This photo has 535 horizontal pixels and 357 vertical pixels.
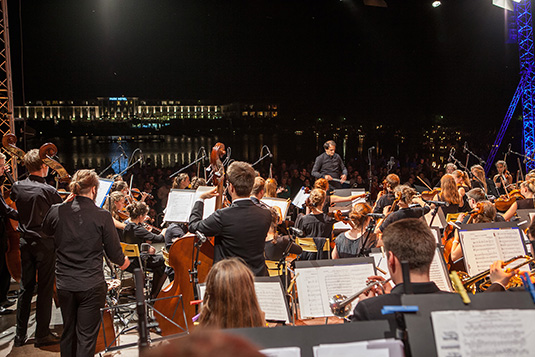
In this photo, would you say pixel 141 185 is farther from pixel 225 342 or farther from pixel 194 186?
pixel 225 342

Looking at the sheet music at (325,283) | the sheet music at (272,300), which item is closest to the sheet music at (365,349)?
the sheet music at (272,300)

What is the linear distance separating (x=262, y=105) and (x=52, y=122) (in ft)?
46.3

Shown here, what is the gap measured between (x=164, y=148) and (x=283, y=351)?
3583 centimetres

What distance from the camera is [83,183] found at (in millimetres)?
3480

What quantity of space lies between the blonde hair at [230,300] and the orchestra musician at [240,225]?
1.09m

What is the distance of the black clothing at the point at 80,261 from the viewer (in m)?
3.51

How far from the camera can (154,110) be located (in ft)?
102

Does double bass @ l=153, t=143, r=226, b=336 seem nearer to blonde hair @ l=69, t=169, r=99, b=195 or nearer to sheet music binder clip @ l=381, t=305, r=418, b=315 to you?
blonde hair @ l=69, t=169, r=99, b=195

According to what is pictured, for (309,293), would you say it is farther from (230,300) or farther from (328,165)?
(328,165)

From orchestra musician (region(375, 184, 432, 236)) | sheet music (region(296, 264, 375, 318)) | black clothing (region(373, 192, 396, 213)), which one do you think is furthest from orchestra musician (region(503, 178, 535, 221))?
sheet music (region(296, 264, 375, 318))

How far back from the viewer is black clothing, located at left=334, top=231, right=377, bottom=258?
15.6ft

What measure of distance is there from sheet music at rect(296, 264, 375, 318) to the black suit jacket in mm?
382

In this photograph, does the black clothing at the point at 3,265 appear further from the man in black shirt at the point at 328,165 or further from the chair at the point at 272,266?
the man in black shirt at the point at 328,165

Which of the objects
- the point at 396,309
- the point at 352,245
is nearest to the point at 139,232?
the point at 352,245
